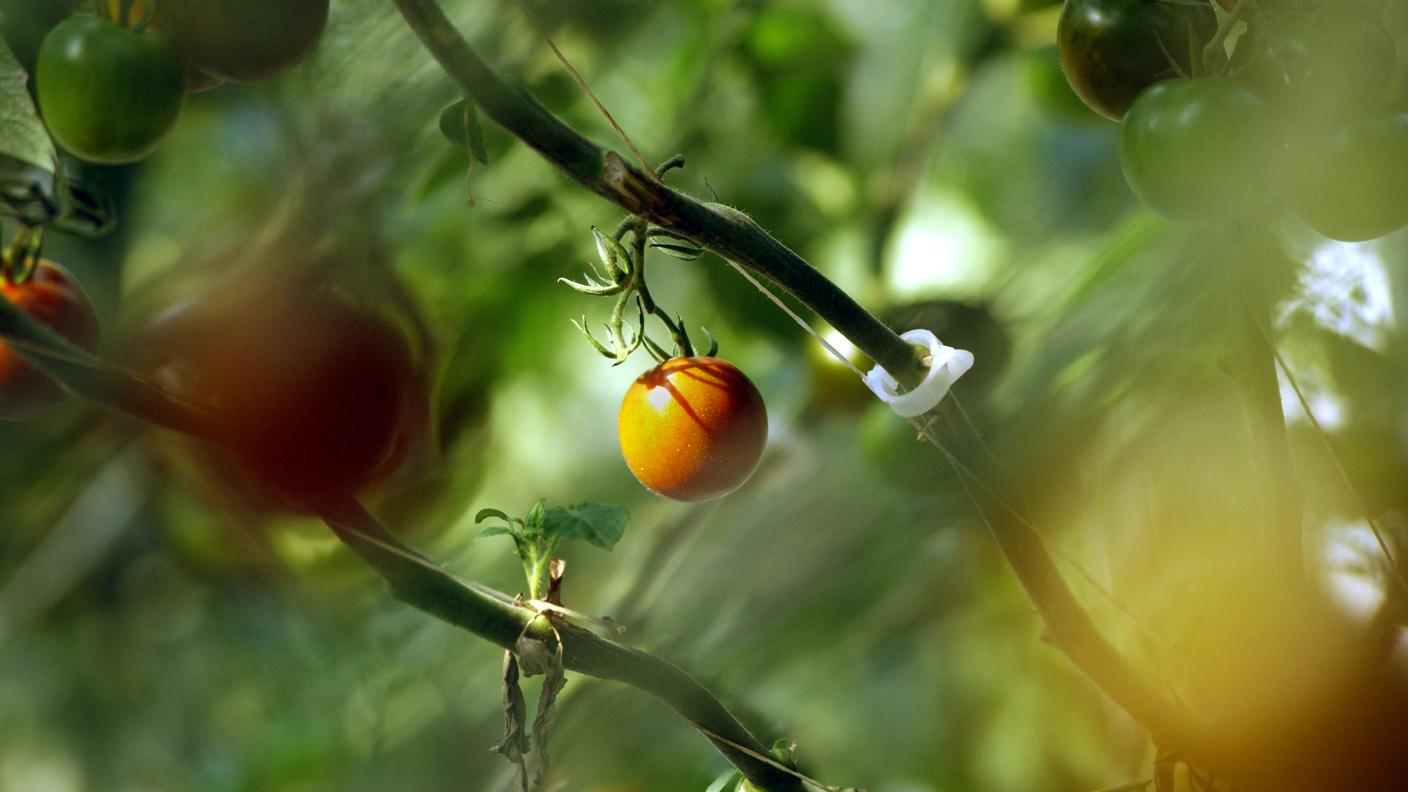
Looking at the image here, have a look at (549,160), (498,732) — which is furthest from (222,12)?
(498,732)

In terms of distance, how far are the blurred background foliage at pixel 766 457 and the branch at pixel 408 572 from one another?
Answer: 0.33 feet

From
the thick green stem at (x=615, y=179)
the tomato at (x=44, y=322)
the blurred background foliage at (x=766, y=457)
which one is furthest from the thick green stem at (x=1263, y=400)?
the tomato at (x=44, y=322)

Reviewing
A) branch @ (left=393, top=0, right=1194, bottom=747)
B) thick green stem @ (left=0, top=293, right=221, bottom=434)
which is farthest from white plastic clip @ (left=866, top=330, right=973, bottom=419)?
thick green stem @ (left=0, top=293, right=221, bottom=434)

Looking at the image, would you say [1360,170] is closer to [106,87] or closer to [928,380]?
[928,380]

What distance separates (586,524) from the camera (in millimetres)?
188

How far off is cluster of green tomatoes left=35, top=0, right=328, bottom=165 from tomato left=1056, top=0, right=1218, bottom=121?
14 centimetres

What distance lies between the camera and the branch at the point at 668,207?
0.15 meters

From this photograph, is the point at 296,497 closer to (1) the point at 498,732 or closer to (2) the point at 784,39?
(1) the point at 498,732

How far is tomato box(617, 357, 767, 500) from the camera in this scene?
212 mm

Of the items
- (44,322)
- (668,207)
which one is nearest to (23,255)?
(44,322)

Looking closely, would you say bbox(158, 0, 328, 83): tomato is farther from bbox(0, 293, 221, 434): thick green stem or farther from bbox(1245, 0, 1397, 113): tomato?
bbox(1245, 0, 1397, 113): tomato

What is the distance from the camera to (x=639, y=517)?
1.15 feet

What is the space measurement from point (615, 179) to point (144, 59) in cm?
8

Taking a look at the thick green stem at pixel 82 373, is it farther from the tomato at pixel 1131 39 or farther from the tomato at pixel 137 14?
the tomato at pixel 1131 39
